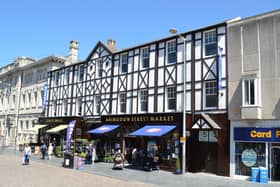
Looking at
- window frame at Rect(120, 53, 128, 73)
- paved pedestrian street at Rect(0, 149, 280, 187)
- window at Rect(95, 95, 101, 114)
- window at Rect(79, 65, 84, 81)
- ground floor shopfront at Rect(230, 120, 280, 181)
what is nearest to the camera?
paved pedestrian street at Rect(0, 149, 280, 187)

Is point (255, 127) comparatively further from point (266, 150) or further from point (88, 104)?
point (88, 104)

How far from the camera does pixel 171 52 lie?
2314cm

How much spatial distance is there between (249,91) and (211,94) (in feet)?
9.18

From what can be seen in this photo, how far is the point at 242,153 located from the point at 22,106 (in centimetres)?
3429

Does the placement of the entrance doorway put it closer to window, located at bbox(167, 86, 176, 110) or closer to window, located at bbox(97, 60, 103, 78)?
window, located at bbox(167, 86, 176, 110)

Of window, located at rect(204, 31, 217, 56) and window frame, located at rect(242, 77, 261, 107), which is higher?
window, located at rect(204, 31, 217, 56)

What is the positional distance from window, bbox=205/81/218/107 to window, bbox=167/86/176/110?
266 centimetres

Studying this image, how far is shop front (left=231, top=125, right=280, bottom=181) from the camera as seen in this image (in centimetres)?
1734

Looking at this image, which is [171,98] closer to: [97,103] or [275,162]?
[275,162]

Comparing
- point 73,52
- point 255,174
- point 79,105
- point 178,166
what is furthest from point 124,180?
point 73,52

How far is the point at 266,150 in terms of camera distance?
17672 millimetres

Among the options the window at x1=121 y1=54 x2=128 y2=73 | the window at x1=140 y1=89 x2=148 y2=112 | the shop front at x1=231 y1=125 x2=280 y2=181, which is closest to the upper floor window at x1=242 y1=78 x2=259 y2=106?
the shop front at x1=231 y1=125 x2=280 y2=181

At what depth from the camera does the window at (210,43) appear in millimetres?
20628

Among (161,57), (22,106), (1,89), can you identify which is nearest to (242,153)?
(161,57)
